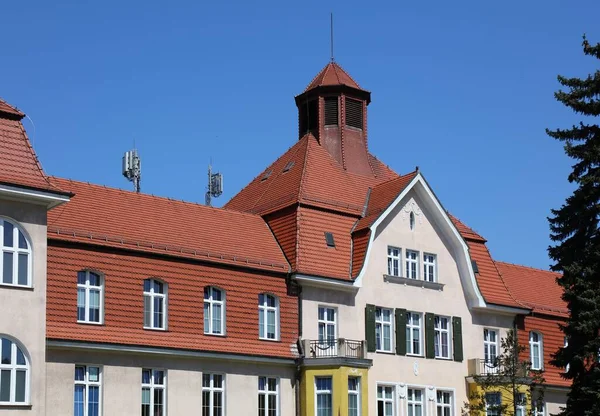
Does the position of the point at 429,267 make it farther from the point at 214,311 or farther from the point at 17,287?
the point at 17,287

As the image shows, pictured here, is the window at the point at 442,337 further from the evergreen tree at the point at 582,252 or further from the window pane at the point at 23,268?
the window pane at the point at 23,268

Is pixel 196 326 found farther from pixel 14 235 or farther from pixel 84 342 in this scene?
pixel 14 235

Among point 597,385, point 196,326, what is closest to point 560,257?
point 597,385

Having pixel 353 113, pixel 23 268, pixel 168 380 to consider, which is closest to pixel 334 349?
pixel 168 380

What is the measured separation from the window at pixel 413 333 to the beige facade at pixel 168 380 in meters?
5.94

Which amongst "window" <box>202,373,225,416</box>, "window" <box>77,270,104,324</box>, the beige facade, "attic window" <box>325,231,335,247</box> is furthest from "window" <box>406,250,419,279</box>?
"window" <box>77,270,104,324</box>

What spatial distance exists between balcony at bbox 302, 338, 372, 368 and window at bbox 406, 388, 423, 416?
3532mm

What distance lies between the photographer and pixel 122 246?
37438 mm

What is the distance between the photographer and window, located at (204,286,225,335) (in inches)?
1553

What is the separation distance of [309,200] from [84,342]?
12426 mm

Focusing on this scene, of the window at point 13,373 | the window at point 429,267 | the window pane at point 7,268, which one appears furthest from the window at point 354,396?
the window pane at point 7,268

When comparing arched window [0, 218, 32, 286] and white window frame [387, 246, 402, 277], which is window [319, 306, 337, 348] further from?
arched window [0, 218, 32, 286]

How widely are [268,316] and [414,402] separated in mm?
7629

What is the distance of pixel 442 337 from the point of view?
46.1 metres
